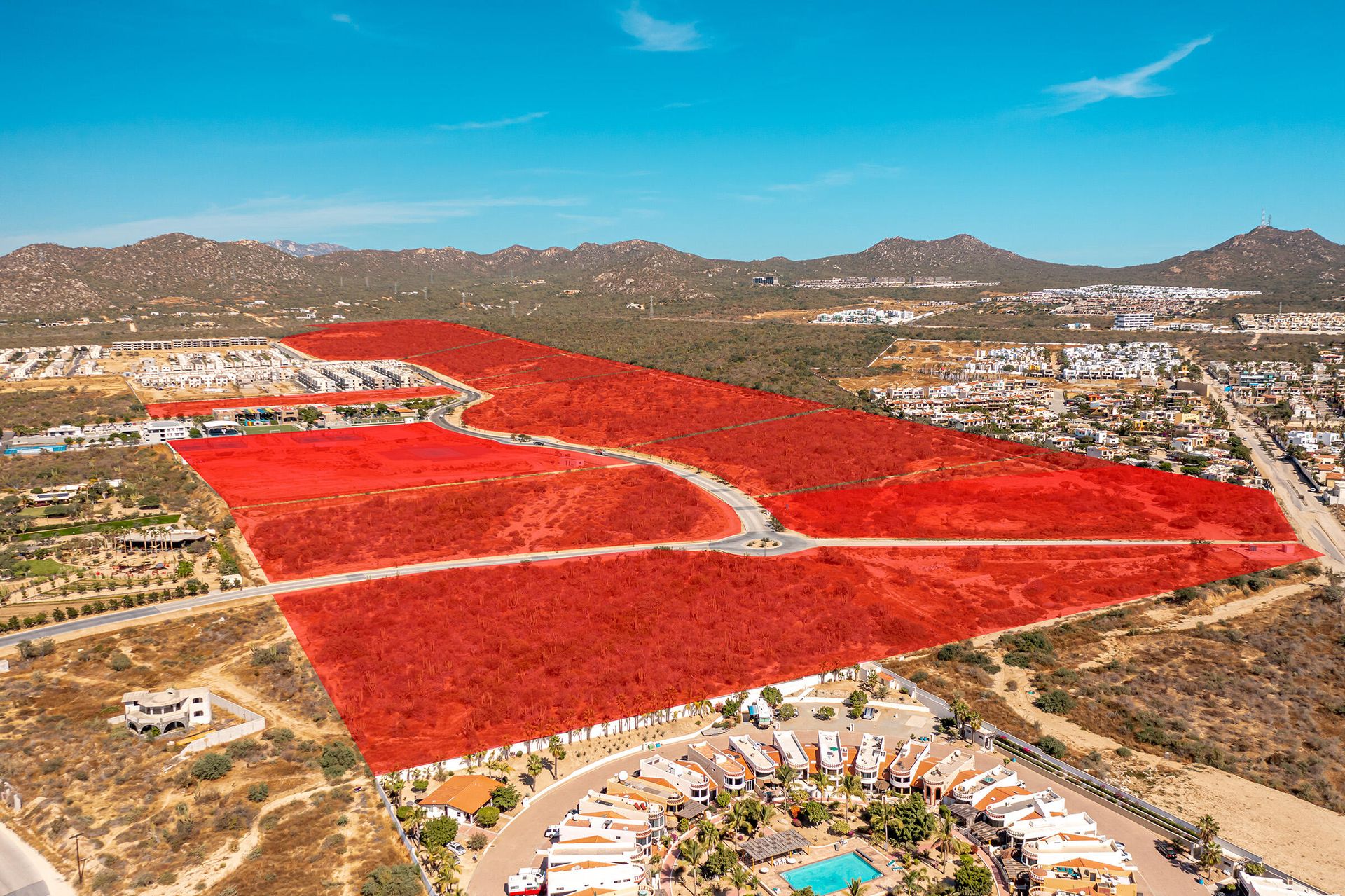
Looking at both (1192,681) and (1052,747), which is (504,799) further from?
(1192,681)

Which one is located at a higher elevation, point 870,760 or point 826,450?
point 826,450

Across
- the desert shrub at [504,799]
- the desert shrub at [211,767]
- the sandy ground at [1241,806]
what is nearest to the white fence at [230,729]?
the desert shrub at [211,767]

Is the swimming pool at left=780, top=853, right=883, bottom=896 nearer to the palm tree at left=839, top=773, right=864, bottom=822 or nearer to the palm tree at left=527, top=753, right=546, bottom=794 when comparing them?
the palm tree at left=839, top=773, right=864, bottom=822

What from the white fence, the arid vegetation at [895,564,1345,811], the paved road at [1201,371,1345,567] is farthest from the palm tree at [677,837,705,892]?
the paved road at [1201,371,1345,567]

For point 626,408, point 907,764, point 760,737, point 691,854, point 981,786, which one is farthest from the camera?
point 626,408

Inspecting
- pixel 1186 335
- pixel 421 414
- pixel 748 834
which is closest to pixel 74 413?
pixel 421 414

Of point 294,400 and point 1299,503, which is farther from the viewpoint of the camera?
point 294,400

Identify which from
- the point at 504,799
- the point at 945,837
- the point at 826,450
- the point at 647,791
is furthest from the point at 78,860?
the point at 826,450

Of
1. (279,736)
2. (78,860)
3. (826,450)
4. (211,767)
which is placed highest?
(826,450)
